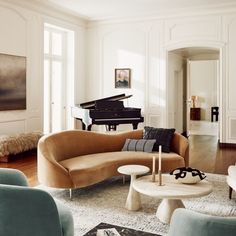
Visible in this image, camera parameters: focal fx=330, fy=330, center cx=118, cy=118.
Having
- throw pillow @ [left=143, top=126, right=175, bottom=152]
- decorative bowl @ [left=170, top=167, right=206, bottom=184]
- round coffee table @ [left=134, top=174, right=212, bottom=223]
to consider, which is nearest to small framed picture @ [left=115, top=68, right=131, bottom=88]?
throw pillow @ [left=143, top=126, right=175, bottom=152]

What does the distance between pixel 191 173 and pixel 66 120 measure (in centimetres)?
625

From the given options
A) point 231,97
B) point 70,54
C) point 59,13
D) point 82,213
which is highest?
point 59,13

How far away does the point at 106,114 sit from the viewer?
7.26 meters

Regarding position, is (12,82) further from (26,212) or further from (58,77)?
(26,212)

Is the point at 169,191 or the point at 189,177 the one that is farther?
the point at 189,177

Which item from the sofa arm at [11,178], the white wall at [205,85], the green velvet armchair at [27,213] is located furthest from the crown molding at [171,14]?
the white wall at [205,85]

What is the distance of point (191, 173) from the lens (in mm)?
3309

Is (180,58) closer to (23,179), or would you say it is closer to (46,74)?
(46,74)

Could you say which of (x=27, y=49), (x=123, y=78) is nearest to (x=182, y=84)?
(x=123, y=78)

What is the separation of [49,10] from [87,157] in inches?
189

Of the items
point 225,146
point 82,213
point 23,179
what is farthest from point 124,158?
point 225,146

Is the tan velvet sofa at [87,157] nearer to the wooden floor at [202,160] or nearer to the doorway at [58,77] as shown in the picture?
the wooden floor at [202,160]

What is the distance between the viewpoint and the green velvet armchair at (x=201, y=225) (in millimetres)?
1457

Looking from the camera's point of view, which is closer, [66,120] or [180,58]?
[66,120]
